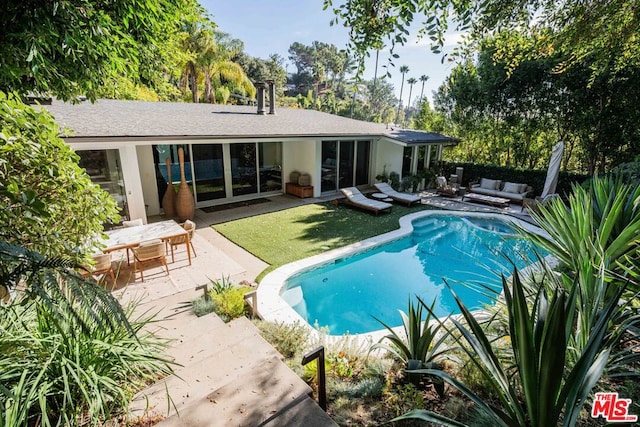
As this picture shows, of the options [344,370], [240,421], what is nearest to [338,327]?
[344,370]

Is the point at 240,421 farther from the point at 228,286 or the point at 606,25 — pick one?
the point at 606,25

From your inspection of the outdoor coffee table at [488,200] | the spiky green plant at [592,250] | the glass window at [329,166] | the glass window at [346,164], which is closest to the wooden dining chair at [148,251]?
the spiky green plant at [592,250]

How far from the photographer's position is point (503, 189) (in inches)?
648

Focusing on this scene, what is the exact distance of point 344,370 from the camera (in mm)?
4102

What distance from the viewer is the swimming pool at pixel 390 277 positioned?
698 centimetres

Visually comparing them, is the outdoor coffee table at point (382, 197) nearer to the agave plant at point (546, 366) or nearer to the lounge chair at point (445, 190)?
the lounge chair at point (445, 190)

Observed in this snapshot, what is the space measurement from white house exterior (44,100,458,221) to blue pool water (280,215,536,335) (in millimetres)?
6335

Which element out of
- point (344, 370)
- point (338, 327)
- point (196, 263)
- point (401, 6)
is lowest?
point (338, 327)

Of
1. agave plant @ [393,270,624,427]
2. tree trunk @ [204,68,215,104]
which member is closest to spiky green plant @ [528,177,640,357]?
agave plant @ [393,270,624,427]

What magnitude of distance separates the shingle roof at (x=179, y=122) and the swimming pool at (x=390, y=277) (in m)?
6.17

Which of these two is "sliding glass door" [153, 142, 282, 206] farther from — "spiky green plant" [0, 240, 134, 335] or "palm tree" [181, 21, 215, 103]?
"palm tree" [181, 21, 215, 103]

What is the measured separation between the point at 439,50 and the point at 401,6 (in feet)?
1.84

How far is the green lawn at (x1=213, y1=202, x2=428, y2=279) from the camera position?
30.2ft

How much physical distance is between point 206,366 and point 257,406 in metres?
1.04
